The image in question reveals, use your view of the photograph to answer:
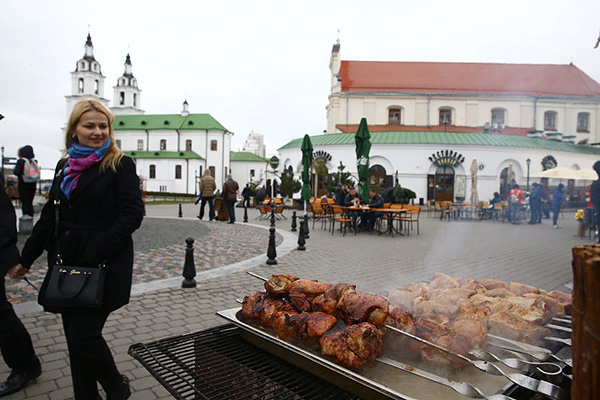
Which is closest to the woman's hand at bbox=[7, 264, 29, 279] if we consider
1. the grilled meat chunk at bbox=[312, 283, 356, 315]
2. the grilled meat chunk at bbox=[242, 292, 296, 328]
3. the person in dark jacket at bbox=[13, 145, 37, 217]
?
the grilled meat chunk at bbox=[242, 292, 296, 328]

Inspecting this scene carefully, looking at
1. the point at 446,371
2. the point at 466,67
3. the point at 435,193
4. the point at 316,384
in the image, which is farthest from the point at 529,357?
the point at 466,67

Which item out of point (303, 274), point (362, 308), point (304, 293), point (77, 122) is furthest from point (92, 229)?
point (303, 274)

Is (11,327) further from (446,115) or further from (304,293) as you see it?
(446,115)

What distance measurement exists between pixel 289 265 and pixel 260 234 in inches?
210

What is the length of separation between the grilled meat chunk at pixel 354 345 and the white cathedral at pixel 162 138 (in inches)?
2843

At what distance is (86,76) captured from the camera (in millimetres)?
71438

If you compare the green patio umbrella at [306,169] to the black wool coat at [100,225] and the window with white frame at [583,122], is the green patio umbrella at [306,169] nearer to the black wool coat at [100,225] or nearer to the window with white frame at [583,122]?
the black wool coat at [100,225]

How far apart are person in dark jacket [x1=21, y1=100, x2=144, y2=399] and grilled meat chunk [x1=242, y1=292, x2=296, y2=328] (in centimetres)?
85

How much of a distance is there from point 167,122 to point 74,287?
83528 millimetres

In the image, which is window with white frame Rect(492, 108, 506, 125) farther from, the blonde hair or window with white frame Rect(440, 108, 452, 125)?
the blonde hair

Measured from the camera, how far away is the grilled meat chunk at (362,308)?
2053 millimetres

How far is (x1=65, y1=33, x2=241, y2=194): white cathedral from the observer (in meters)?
71.9

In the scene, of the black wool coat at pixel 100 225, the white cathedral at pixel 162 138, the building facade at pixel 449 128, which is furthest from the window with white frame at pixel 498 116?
the white cathedral at pixel 162 138

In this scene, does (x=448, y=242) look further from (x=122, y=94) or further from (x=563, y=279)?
(x=122, y=94)
